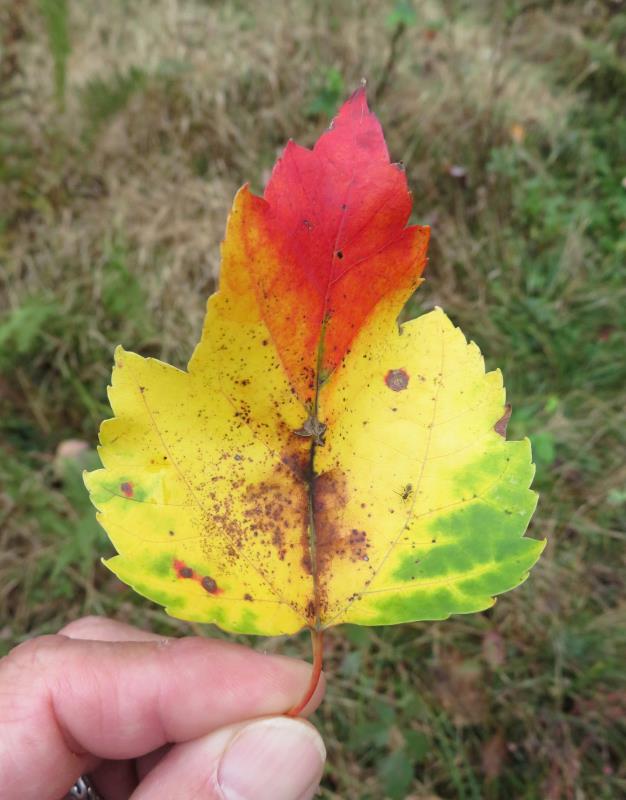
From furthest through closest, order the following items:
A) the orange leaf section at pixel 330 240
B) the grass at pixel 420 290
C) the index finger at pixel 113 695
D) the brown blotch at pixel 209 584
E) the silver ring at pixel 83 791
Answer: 1. the grass at pixel 420 290
2. the silver ring at pixel 83 791
3. the index finger at pixel 113 695
4. the brown blotch at pixel 209 584
5. the orange leaf section at pixel 330 240

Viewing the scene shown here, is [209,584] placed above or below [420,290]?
above

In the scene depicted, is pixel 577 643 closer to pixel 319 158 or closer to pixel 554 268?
pixel 554 268

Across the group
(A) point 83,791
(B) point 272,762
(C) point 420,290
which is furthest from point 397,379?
(C) point 420,290

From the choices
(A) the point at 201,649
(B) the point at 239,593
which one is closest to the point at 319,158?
(B) the point at 239,593

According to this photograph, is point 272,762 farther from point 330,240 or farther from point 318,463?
point 330,240

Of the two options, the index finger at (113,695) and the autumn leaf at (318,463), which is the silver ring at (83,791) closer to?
the index finger at (113,695)

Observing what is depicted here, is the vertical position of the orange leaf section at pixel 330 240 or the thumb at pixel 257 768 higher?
the orange leaf section at pixel 330 240

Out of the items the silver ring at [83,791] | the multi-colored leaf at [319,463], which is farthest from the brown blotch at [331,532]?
the silver ring at [83,791]
